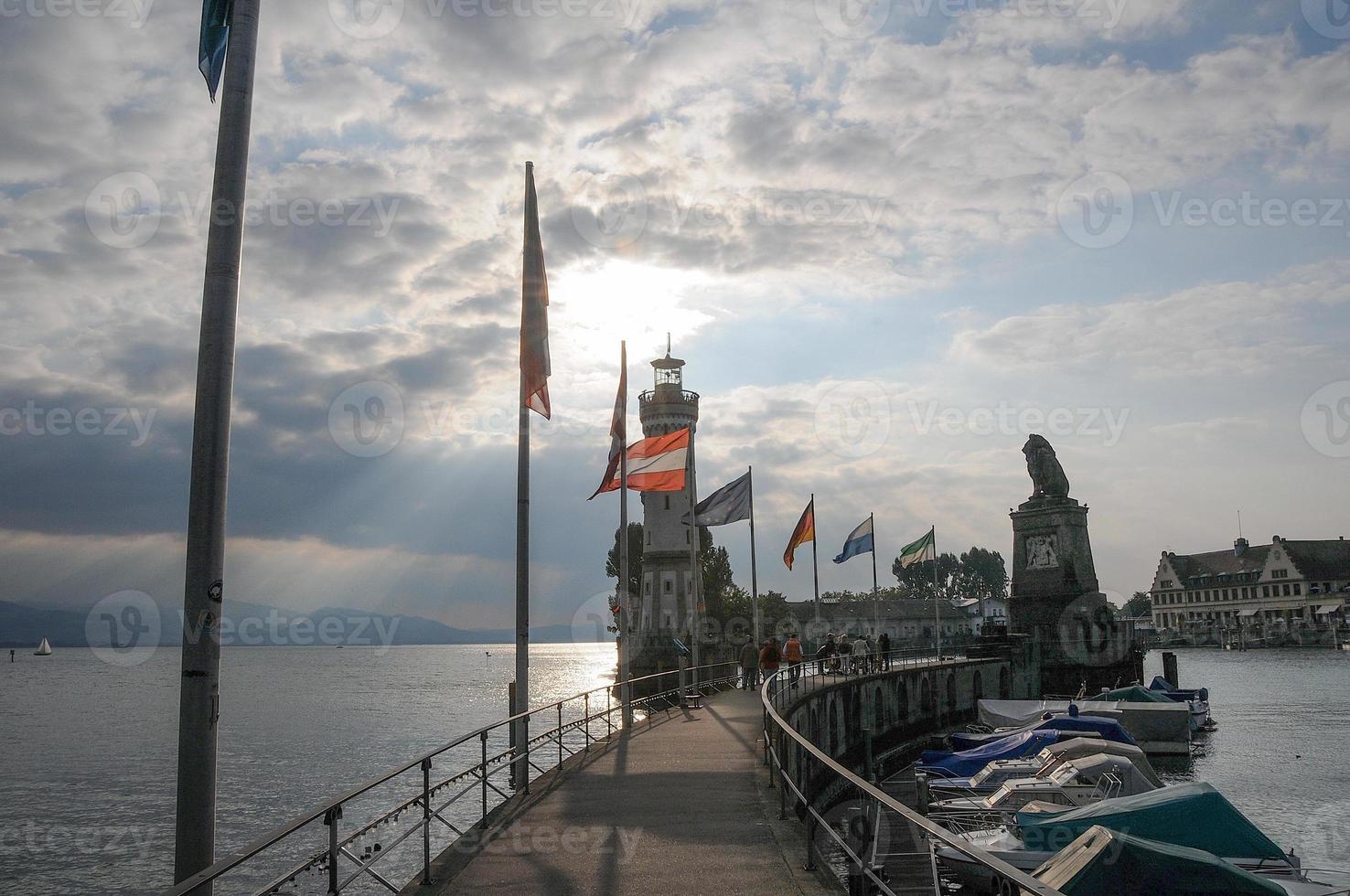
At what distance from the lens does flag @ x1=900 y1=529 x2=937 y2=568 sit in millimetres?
49875

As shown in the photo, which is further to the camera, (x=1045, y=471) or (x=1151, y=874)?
(x=1045, y=471)

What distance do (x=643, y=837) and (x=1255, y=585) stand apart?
16253 centimetres

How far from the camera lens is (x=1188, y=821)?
47.6 feet

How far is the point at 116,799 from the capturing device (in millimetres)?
36750

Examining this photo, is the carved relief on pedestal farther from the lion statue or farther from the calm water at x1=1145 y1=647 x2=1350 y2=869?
the calm water at x1=1145 y1=647 x2=1350 y2=869

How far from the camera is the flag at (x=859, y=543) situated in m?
45.9

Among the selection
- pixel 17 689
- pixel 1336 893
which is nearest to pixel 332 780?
pixel 1336 893

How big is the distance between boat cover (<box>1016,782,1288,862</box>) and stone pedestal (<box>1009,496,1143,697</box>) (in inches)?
1766

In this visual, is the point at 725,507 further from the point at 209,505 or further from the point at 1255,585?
the point at 1255,585

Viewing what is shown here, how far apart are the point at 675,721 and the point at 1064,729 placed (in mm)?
12551

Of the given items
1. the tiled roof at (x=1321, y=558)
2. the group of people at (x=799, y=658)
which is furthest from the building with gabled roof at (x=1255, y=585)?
the group of people at (x=799, y=658)

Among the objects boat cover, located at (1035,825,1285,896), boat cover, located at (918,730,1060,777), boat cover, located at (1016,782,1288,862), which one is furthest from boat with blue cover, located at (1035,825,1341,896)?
boat cover, located at (918,730,1060,777)

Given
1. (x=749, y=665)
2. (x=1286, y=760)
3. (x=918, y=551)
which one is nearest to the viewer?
(x=749, y=665)

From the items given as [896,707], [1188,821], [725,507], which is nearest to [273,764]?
[725,507]
